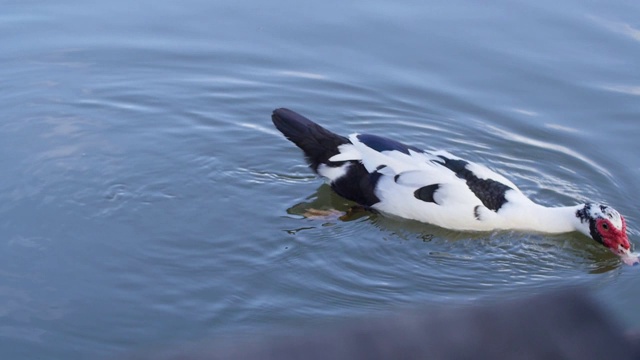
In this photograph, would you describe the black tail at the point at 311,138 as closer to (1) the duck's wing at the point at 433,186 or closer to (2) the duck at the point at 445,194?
(2) the duck at the point at 445,194

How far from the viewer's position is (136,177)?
6.41 metres

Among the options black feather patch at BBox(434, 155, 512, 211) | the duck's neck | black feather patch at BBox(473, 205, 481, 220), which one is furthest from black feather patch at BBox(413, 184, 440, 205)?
the duck's neck

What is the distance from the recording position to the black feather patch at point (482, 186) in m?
6.20

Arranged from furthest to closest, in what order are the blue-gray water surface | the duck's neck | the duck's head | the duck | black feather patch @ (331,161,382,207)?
black feather patch @ (331,161,382,207), the duck's neck, the duck, the duck's head, the blue-gray water surface

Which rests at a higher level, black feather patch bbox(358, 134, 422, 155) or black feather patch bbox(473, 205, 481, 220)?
black feather patch bbox(358, 134, 422, 155)

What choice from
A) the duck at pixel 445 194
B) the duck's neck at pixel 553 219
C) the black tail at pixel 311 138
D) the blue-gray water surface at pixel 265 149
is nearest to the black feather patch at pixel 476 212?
the duck at pixel 445 194

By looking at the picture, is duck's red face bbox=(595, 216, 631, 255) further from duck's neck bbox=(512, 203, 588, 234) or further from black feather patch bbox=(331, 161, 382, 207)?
black feather patch bbox=(331, 161, 382, 207)

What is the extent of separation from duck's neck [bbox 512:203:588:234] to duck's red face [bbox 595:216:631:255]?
189 mm

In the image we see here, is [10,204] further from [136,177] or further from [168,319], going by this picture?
→ [168,319]

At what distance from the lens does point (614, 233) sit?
19.9ft

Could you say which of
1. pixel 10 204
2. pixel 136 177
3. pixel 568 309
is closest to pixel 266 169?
pixel 136 177

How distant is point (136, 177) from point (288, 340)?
5725mm

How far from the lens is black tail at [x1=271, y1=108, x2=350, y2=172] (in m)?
6.49

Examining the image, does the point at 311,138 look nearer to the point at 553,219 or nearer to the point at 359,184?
the point at 359,184
